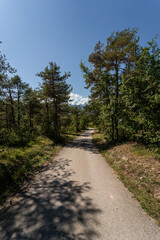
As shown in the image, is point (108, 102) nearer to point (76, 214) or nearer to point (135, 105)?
point (135, 105)

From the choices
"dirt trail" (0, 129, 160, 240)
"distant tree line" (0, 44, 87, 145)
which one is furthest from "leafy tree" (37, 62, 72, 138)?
"dirt trail" (0, 129, 160, 240)

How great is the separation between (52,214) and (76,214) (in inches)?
30.6

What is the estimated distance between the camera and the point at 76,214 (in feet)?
10.2

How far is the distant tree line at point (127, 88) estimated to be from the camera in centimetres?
615

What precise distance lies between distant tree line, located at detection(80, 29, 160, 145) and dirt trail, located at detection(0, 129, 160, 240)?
4.59m

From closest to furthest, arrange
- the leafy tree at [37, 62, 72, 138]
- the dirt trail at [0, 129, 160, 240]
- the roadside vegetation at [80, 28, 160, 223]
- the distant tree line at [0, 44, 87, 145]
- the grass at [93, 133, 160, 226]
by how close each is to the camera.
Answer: the dirt trail at [0, 129, 160, 240], the grass at [93, 133, 160, 226], the roadside vegetation at [80, 28, 160, 223], the distant tree line at [0, 44, 87, 145], the leafy tree at [37, 62, 72, 138]

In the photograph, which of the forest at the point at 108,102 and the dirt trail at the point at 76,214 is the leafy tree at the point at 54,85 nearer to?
the forest at the point at 108,102

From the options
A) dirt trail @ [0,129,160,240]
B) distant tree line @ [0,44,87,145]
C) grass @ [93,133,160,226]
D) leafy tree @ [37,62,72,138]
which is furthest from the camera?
leafy tree @ [37,62,72,138]

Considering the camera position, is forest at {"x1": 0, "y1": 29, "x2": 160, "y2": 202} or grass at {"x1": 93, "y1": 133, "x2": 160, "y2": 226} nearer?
grass at {"x1": 93, "y1": 133, "x2": 160, "y2": 226}

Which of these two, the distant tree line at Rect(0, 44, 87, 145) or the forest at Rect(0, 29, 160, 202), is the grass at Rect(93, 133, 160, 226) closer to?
the forest at Rect(0, 29, 160, 202)

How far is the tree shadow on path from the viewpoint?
2.51 meters

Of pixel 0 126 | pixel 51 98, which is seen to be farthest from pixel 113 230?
pixel 51 98

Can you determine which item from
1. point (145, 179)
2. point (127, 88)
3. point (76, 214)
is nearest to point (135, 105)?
point (127, 88)


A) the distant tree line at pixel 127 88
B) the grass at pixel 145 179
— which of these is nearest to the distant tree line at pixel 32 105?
the distant tree line at pixel 127 88
